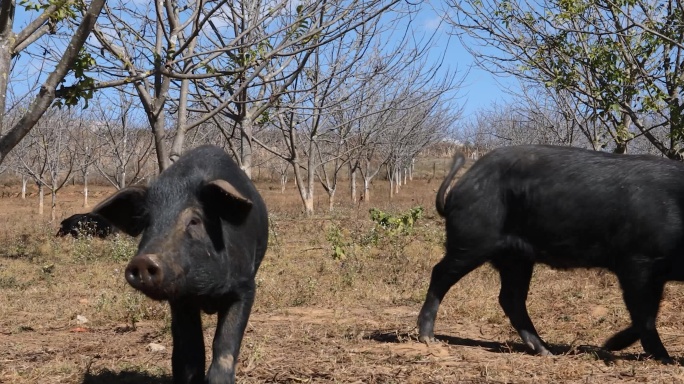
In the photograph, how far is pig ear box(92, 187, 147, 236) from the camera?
13.1 feet

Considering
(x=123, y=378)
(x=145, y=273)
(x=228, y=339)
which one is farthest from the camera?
(x=123, y=378)

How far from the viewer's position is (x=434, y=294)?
6.07 metres

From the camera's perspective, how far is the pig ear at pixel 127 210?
3.98m

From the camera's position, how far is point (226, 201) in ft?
12.9

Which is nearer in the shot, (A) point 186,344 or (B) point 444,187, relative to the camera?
(A) point 186,344

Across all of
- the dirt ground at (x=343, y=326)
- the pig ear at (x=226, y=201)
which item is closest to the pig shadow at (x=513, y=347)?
the dirt ground at (x=343, y=326)

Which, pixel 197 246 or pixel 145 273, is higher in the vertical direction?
pixel 197 246

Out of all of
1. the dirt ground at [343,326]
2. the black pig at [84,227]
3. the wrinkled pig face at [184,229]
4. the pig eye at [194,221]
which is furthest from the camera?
the black pig at [84,227]

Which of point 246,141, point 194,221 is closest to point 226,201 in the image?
point 194,221

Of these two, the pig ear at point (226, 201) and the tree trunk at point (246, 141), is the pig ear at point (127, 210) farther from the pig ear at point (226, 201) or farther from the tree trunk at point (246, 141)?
the tree trunk at point (246, 141)

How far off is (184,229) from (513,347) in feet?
10.0

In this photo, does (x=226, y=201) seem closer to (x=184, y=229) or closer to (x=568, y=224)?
(x=184, y=229)

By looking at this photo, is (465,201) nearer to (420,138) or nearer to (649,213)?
(649,213)

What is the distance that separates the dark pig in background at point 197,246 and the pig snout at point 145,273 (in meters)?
0.01
